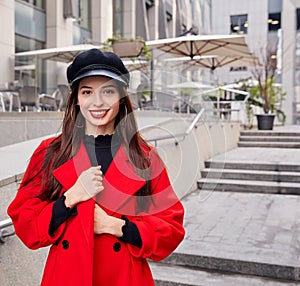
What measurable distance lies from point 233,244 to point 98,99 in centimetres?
310

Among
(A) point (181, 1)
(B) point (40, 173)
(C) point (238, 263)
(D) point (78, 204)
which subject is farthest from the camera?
(A) point (181, 1)

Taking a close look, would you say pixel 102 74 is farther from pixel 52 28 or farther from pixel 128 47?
pixel 52 28

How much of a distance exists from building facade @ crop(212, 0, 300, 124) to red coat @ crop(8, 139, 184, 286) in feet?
73.9

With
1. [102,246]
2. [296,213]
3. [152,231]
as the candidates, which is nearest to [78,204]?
[102,246]

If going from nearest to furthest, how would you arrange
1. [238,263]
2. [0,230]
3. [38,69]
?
1. [0,230]
2. [238,263]
3. [38,69]

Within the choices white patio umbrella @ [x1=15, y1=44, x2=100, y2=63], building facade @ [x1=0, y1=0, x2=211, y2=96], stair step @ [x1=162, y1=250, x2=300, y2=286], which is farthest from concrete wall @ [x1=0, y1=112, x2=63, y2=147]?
building facade @ [x1=0, y1=0, x2=211, y2=96]

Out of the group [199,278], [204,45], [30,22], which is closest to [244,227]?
[199,278]

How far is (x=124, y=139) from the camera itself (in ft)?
5.74

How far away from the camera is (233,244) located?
14.3ft

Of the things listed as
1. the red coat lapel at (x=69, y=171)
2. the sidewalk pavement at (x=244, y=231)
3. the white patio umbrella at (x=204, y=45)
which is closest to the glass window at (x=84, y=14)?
the white patio umbrella at (x=204, y=45)

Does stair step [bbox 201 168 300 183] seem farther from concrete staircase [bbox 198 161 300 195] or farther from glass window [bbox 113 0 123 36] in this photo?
glass window [bbox 113 0 123 36]

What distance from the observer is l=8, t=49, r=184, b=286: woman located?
5.33ft

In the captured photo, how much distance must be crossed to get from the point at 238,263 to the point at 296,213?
2.14 metres

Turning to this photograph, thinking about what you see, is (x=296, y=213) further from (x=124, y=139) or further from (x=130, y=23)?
(x=130, y=23)
